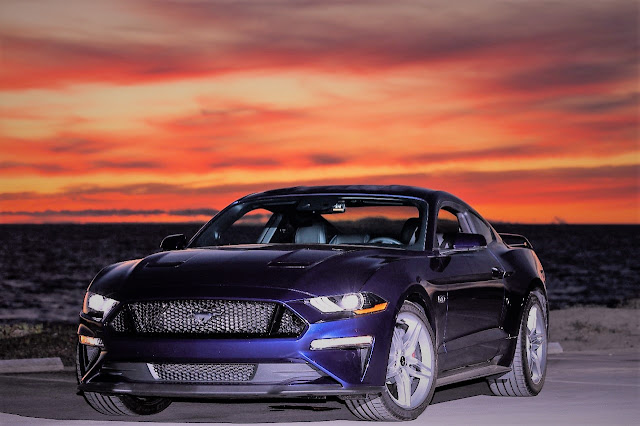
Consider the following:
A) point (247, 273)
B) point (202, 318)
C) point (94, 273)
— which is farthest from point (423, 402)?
point (94, 273)

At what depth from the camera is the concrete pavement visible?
356 inches

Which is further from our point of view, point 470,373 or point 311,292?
point 470,373

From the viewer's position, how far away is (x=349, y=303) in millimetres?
8164

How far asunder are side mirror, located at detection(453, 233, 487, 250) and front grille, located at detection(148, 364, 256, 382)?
233 centimetres

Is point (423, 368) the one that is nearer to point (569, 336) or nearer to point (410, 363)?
point (410, 363)

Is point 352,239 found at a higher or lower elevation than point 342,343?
higher

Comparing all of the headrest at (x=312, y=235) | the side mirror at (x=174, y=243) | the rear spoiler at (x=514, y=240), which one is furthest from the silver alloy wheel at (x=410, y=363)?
the rear spoiler at (x=514, y=240)

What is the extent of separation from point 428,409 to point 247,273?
2110 mm

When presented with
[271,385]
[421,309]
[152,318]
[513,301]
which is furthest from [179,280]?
[513,301]

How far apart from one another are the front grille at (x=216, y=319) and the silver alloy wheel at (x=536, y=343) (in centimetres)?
366

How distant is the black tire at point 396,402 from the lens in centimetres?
839

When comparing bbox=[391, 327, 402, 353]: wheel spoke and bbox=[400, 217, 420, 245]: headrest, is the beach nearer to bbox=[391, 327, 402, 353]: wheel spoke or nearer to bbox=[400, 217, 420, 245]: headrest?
bbox=[400, 217, 420, 245]: headrest

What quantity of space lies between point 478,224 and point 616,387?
2038 mm

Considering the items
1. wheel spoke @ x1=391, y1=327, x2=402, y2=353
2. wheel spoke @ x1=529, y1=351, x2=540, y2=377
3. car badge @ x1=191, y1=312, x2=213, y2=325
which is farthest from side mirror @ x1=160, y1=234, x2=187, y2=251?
wheel spoke @ x1=529, y1=351, x2=540, y2=377
